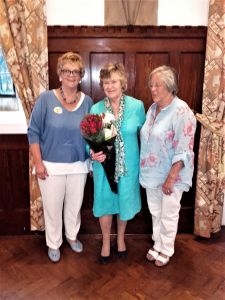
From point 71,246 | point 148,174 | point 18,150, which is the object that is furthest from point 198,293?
point 18,150

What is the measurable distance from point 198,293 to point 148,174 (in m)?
0.87

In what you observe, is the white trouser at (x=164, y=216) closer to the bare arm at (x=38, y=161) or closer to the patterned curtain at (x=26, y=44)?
the bare arm at (x=38, y=161)

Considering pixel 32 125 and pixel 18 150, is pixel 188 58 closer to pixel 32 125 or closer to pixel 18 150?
pixel 32 125

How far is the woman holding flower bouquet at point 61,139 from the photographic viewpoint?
207 centimetres

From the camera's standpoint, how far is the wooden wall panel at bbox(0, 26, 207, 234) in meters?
2.39

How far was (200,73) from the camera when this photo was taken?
2512mm

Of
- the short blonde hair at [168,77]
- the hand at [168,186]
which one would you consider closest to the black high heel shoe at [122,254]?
the hand at [168,186]

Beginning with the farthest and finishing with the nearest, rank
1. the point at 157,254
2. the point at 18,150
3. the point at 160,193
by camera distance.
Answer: the point at 18,150 < the point at 157,254 < the point at 160,193

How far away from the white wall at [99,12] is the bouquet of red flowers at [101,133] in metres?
0.92

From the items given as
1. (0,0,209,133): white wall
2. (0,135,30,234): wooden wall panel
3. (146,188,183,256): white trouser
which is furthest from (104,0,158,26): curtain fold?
(146,188,183,256): white trouser

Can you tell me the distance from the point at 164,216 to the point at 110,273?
23.1 inches

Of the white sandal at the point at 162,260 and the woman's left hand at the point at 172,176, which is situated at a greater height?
the woman's left hand at the point at 172,176

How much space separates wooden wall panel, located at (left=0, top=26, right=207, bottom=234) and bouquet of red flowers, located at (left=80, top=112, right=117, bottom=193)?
2.17 feet

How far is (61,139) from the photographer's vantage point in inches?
82.4
